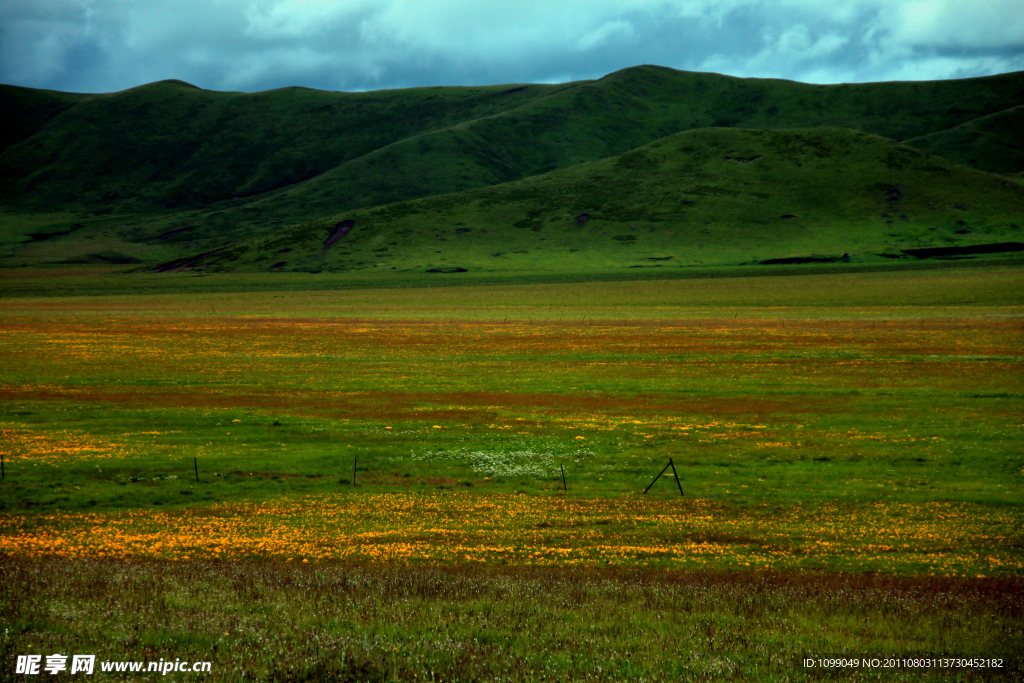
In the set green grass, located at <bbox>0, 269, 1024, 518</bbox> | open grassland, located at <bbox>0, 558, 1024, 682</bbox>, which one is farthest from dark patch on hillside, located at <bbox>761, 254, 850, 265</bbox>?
open grassland, located at <bbox>0, 558, 1024, 682</bbox>

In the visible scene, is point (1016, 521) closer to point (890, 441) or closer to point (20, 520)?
point (890, 441)

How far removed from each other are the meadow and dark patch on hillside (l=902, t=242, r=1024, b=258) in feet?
492

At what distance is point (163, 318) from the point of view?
10481 cm

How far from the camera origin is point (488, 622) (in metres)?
10.3

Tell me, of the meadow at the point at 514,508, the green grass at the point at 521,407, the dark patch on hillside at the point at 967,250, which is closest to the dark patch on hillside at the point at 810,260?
the dark patch on hillside at the point at 967,250

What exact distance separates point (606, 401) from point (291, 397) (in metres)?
18.7

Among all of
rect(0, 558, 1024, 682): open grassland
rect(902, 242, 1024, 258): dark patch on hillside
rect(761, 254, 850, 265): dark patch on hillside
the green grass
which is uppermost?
rect(902, 242, 1024, 258): dark patch on hillside

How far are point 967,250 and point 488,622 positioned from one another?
225 meters

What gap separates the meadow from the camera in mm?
9633

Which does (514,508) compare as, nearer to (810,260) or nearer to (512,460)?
(512,460)

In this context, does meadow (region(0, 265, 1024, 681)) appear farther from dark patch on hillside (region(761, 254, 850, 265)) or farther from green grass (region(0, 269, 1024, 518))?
dark patch on hillside (region(761, 254, 850, 265))

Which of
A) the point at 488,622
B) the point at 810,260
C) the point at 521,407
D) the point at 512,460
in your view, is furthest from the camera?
the point at 810,260

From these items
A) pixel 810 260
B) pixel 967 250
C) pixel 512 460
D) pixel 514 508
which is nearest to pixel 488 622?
pixel 514 508

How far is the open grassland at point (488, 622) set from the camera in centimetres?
860
